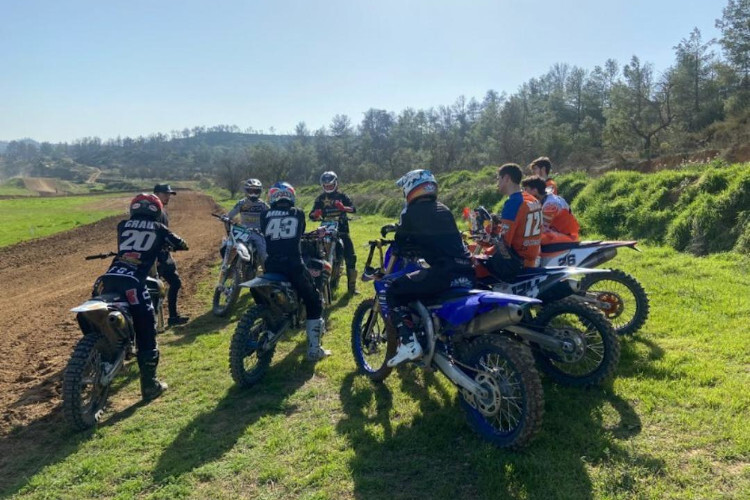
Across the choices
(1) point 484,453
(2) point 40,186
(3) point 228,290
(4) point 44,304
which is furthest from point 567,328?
(2) point 40,186

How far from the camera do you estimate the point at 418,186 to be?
4594 mm

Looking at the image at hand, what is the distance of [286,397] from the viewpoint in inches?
201

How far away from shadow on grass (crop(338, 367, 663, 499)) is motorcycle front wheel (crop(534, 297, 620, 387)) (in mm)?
161

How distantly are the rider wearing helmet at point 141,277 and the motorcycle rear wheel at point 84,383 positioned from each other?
0.44 metres

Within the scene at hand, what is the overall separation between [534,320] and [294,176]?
7190 centimetres

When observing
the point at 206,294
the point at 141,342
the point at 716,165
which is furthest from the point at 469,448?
the point at 716,165

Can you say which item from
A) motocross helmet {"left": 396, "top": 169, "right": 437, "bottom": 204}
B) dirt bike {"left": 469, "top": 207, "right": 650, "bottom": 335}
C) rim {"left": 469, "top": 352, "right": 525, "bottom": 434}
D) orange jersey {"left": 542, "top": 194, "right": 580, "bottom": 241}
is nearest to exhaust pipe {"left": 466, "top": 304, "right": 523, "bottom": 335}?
rim {"left": 469, "top": 352, "right": 525, "bottom": 434}

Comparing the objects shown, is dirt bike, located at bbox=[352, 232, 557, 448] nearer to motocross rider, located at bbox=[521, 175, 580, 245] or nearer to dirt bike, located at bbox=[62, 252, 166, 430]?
motocross rider, located at bbox=[521, 175, 580, 245]

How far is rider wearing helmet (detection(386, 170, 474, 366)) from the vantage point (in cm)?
441

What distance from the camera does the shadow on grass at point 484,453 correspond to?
3357 millimetres

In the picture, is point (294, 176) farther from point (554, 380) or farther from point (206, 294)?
point (554, 380)

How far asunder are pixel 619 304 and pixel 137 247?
5.76m

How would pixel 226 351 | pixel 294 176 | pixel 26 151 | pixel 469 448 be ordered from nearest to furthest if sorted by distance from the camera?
1. pixel 469 448
2. pixel 226 351
3. pixel 294 176
4. pixel 26 151

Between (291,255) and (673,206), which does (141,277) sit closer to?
(291,255)
